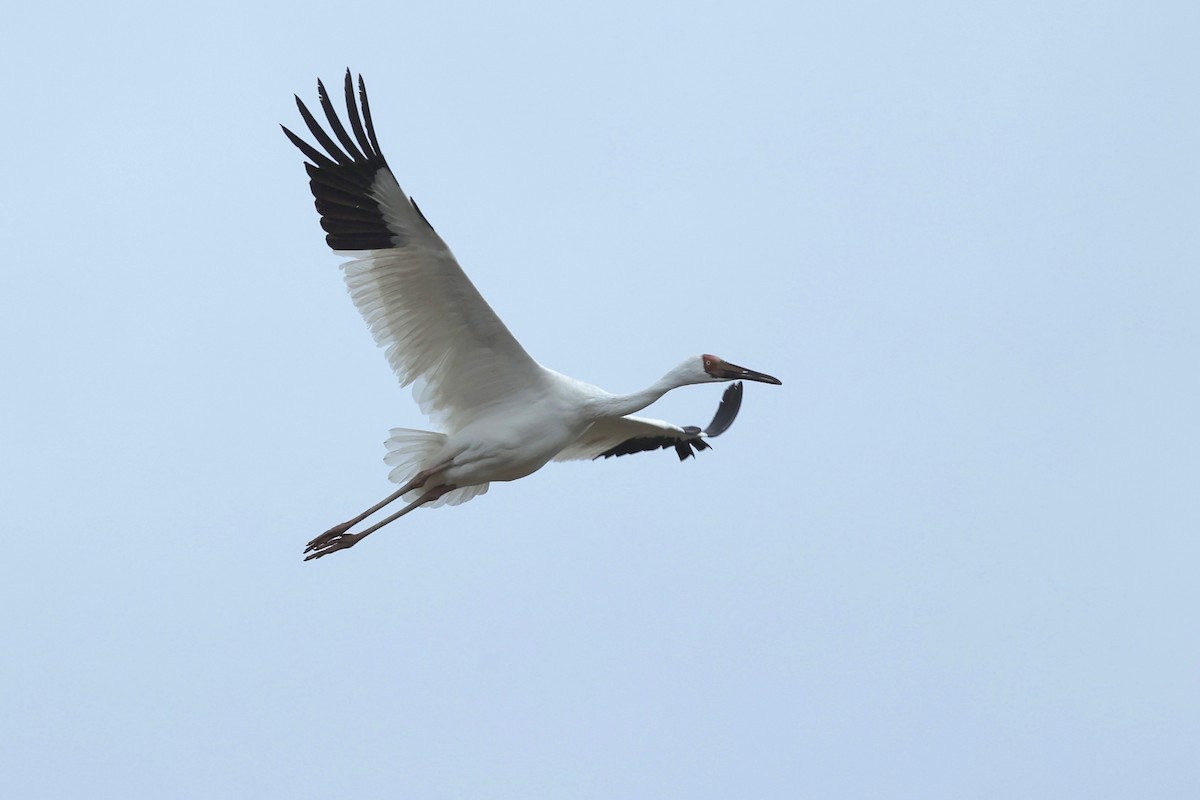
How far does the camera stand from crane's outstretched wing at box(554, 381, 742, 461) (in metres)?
18.9

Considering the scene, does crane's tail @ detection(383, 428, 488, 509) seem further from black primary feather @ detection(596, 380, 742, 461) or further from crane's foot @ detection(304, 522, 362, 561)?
black primary feather @ detection(596, 380, 742, 461)

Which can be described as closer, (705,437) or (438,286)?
(438,286)

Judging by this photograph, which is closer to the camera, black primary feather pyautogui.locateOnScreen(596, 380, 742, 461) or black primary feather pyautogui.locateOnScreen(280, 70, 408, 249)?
black primary feather pyautogui.locateOnScreen(280, 70, 408, 249)

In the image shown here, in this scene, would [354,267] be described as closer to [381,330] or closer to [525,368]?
[381,330]

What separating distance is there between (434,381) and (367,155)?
7.13 feet

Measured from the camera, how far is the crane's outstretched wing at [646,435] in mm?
18938

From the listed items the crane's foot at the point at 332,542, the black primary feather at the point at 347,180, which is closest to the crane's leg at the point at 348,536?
the crane's foot at the point at 332,542

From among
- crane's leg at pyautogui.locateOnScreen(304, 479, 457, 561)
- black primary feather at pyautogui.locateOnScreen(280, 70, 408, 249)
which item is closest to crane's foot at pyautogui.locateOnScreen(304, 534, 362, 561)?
crane's leg at pyautogui.locateOnScreen(304, 479, 457, 561)

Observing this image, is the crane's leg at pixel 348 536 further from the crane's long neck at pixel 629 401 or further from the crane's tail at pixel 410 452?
the crane's long neck at pixel 629 401

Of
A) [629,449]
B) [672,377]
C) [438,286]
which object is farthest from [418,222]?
[629,449]

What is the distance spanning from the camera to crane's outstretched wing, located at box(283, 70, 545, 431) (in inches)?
626

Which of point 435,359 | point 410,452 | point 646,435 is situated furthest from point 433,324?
point 646,435

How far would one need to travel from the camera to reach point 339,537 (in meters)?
17.2

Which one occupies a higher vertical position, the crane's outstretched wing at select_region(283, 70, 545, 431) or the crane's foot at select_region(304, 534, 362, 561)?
the crane's outstretched wing at select_region(283, 70, 545, 431)
